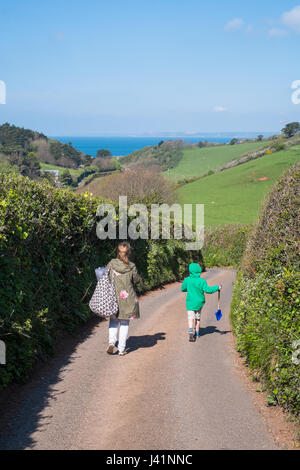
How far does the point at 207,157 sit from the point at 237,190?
6676cm

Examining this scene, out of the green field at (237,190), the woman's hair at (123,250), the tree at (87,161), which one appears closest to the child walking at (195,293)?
the woman's hair at (123,250)

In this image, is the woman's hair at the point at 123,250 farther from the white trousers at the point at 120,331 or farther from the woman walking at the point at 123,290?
the white trousers at the point at 120,331

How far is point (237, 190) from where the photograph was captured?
3516 inches

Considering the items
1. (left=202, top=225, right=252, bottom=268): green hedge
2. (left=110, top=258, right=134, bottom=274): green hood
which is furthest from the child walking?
(left=202, top=225, right=252, bottom=268): green hedge

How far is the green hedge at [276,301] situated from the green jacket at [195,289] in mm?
891

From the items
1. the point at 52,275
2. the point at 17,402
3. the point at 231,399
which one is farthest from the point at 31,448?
the point at 52,275

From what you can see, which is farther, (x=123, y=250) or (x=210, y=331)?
(x=210, y=331)

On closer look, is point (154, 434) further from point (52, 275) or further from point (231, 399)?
point (52, 275)

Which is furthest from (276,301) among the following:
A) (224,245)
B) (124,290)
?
(224,245)

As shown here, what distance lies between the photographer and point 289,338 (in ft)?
22.2

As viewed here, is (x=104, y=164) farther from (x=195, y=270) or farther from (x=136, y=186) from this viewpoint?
(x=195, y=270)

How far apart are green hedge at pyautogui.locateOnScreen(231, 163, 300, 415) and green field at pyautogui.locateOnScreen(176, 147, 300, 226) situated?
55.8 meters

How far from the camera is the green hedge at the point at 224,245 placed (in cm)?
4938

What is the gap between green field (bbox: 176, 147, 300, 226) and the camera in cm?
7262
